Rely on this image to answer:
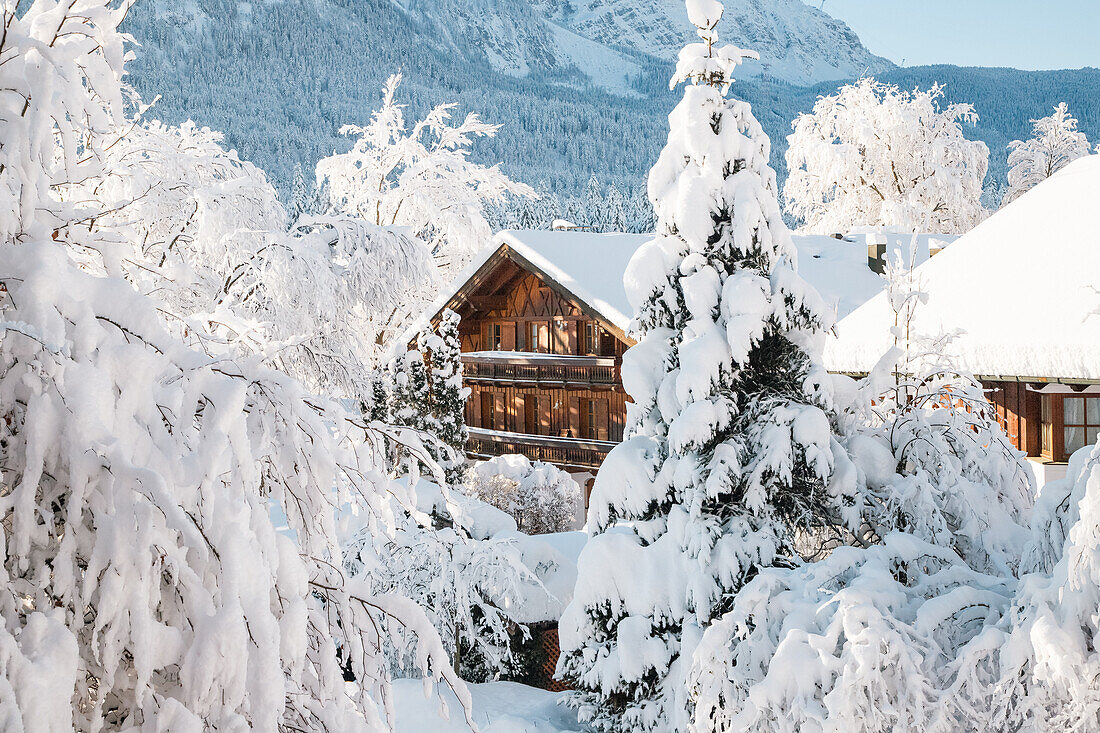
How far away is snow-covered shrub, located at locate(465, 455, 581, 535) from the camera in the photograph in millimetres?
18688

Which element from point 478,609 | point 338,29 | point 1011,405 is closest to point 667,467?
point 478,609

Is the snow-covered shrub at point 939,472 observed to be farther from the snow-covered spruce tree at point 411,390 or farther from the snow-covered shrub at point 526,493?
the snow-covered shrub at point 526,493

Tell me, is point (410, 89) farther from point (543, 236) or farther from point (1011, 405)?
point (1011, 405)

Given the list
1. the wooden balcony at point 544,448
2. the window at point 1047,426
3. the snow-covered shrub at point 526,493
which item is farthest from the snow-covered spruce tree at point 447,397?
the window at point 1047,426

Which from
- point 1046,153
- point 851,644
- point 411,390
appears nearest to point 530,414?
point 411,390

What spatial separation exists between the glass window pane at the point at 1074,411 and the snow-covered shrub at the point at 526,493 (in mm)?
9114

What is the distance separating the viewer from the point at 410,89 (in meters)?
174

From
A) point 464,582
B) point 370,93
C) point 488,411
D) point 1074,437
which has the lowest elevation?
point 464,582

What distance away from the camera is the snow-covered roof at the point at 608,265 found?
21891 mm

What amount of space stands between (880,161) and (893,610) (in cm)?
3482

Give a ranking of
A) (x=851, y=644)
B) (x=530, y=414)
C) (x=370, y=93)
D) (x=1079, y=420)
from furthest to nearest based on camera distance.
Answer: (x=370, y=93), (x=530, y=414), (x=1079, y=420), (x=851, y=644)

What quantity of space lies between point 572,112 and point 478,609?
6294 inches

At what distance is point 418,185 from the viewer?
29.5 meters

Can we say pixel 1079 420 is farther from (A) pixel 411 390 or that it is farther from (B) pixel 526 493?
(A) pixel 411 390
